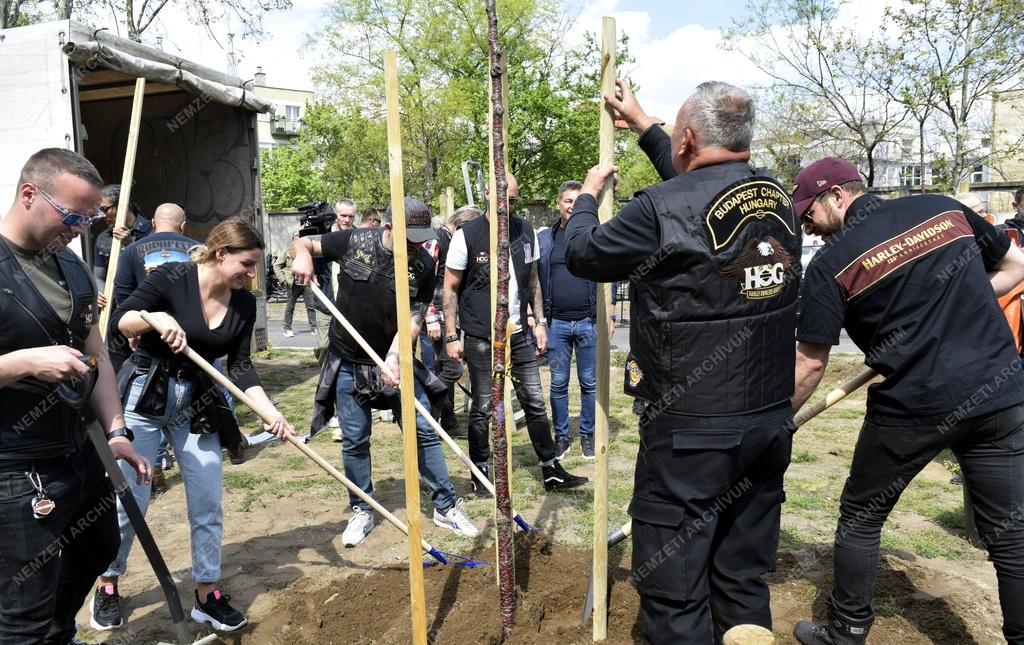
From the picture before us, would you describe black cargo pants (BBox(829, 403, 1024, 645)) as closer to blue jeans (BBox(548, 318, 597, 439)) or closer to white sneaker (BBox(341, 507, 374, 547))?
white sneaker (BBox(341, 507, 374, 547))

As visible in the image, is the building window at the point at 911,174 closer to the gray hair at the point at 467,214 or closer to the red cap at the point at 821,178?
the gray hair at the point at 467,214

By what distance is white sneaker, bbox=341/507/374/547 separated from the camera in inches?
178

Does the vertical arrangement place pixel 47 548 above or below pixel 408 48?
below

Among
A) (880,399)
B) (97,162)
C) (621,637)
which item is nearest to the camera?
(880,399)

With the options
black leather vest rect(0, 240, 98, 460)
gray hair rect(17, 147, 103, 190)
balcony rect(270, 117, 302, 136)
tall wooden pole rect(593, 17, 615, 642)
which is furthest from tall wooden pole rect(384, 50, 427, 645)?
balcony rect(270, 117, 302, 136)

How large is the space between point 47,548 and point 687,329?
7.45 feet

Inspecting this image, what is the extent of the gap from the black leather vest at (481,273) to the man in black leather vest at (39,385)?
2965mm

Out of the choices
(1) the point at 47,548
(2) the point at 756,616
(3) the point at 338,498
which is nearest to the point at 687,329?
(2) the point at 756,616

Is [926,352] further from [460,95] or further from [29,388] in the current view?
[460,95]

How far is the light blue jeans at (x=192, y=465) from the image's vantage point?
11.6 feet

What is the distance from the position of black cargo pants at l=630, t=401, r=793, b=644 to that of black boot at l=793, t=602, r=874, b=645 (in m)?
0.73

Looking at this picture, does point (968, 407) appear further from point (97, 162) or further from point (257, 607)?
point (97, 162)

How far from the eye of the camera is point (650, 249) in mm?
2365

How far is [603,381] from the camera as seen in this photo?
304 centimetres
